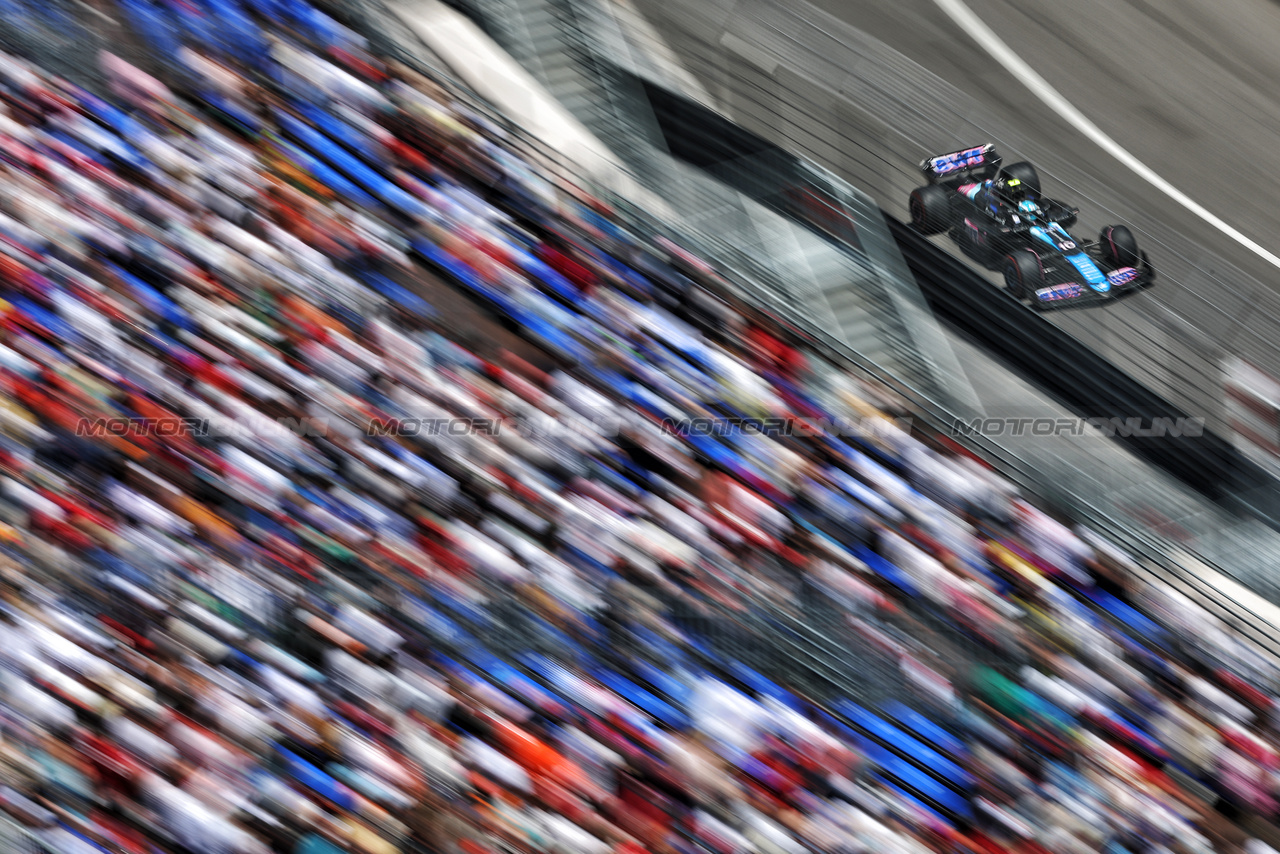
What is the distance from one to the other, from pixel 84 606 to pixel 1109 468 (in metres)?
4.64

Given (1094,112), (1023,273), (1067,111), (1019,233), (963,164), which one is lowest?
(1023,273)

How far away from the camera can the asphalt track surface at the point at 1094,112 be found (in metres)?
5.72

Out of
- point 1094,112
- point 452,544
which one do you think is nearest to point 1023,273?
point 1094,112

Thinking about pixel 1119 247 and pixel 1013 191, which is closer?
pixel 1119 247

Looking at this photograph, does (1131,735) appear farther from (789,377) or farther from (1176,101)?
(1176,101)

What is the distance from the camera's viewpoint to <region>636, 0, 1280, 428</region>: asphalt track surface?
18.8 feet

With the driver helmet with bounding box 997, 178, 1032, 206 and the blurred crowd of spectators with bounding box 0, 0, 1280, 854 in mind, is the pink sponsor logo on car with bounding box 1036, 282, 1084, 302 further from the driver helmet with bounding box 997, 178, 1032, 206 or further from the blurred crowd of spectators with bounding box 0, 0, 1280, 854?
the blurred crowd of spectators with bounding box 0, 0, 1280, 854

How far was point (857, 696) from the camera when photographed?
14.8 ft

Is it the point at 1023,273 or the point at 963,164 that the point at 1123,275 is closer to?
the point at 1023,273

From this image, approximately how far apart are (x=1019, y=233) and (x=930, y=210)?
22.5 inches

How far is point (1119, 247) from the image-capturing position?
610 centimetres

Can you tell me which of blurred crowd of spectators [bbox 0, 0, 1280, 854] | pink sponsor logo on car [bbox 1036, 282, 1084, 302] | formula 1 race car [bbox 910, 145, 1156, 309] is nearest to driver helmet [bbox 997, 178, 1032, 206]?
formula 1 race car [bbox 910, 145, 1156, 309]
